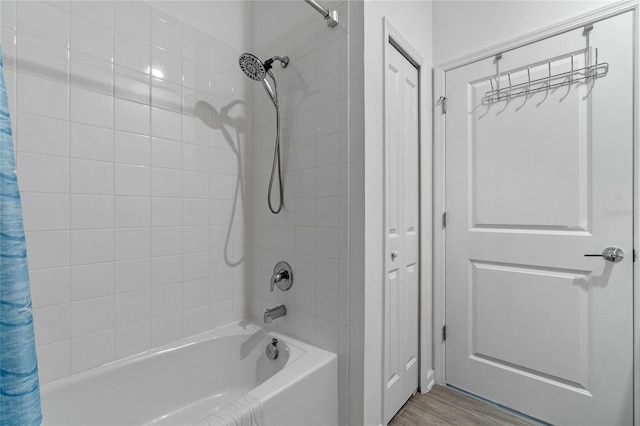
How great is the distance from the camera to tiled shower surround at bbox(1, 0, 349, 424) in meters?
1.09

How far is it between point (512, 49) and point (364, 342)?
1804mm

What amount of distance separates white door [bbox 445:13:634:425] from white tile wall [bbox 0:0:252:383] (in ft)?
4.68

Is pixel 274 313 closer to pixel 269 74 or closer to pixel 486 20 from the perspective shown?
pixel 269 74

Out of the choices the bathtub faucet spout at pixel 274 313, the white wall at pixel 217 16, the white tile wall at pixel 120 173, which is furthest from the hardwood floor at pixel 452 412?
the white wall at pixel 217 16

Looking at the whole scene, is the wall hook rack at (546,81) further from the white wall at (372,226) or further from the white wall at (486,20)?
the white wall at (372,226)

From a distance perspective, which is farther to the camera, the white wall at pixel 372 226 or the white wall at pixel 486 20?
the white wall at pixel 486 20

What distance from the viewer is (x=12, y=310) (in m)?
Answer: 0.43

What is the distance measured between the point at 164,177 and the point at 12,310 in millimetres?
1063

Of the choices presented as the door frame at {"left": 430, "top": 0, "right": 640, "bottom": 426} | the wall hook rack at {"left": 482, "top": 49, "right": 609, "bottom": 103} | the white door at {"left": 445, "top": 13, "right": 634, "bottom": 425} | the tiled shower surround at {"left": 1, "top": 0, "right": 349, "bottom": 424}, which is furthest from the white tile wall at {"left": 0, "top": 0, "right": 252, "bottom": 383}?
the wall hook rack at {"left": 482, "top": 49, "right": 609, "bottom": 103}

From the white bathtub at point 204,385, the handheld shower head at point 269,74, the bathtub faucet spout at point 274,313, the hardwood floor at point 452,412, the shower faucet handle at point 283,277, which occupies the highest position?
the handheld shower head at point 269,74

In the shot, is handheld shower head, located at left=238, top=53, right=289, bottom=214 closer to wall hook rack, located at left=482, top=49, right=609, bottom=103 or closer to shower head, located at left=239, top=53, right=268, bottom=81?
shower head, located at left=239, top=53, right=268, bottom=81

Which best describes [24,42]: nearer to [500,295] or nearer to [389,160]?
[389,160]

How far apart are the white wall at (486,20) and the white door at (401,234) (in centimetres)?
34

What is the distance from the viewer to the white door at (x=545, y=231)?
1.35 meters
